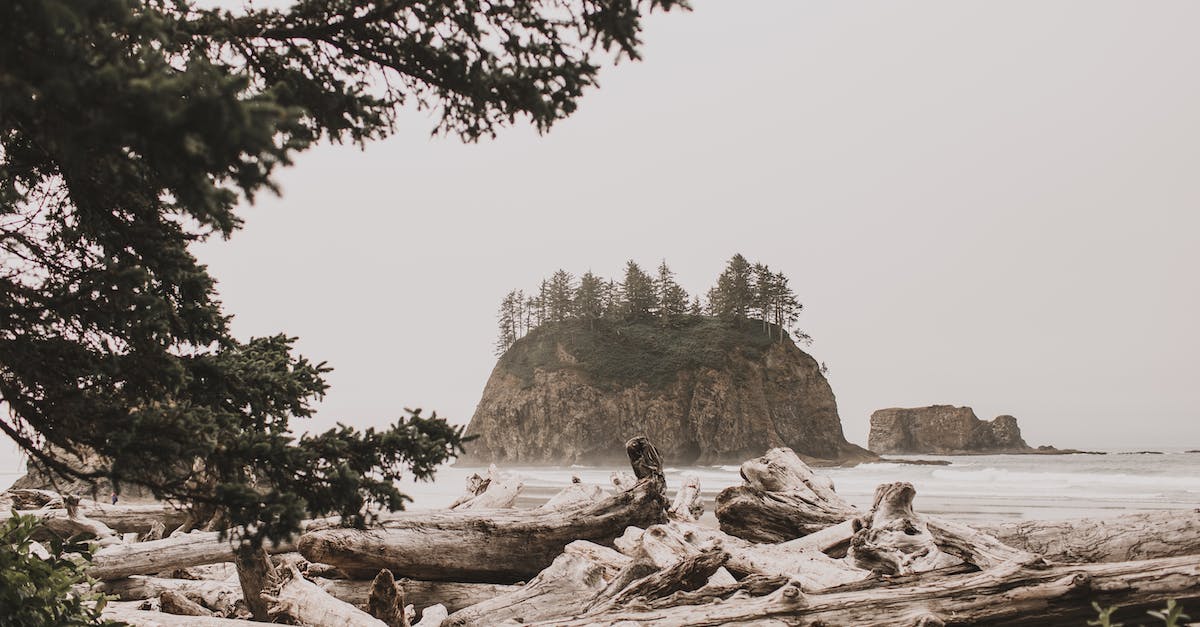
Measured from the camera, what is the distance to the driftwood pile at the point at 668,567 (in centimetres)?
388

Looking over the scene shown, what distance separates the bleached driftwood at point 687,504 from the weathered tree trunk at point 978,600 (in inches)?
213

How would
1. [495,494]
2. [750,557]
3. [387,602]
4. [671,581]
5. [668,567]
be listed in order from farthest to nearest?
[495,494] → [750,557] → [387,602] → [668,567] → [671,581]

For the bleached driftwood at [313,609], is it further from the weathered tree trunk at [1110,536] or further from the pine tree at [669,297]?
the pine tree at [669,297]

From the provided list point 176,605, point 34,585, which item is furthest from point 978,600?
point 176,605

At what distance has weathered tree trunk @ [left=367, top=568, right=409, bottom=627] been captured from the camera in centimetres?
512

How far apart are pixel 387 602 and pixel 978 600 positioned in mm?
4133

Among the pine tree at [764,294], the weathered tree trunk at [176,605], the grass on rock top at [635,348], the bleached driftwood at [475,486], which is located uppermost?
the pine tree at [764,294]

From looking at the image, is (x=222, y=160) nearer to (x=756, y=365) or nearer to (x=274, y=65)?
(x=274, y=65)

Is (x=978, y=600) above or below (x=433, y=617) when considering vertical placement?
above

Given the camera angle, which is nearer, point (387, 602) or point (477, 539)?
point (387, 602)

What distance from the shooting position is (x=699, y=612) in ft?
13.0

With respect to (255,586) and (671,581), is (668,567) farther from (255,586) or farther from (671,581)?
(255,586)

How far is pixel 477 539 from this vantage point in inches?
254

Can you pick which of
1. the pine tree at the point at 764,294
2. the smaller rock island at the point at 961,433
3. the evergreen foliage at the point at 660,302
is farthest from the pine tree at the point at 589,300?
the smaller rock island at the point at 961,433
